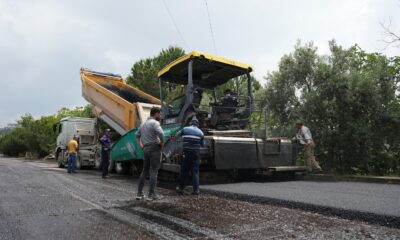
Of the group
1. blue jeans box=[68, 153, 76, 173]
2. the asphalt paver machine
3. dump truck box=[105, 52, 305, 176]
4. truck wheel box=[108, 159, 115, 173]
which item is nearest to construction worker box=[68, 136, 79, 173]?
blue jeans box=[68, 153, 76, 173]

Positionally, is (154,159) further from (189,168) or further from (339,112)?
(339,112)

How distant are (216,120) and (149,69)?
737 inches

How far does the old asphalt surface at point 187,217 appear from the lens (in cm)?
368

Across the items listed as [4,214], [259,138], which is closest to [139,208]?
[4,214]

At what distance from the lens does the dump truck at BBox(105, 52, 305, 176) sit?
7871 mm

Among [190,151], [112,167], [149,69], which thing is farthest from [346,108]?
[149,69]

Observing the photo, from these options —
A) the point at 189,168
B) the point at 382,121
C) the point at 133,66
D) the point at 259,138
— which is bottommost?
the point at 189,168

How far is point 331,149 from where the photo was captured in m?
10.7

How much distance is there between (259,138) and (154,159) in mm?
3227

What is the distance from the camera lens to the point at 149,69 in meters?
26.4

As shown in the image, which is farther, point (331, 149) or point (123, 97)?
point (123, 97)

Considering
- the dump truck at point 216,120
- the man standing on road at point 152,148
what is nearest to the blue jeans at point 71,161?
the dump truck at point 216,120

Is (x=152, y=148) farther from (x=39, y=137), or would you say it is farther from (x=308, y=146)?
(x=39, y=137)

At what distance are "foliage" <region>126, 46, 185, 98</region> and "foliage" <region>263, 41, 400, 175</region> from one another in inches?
551
